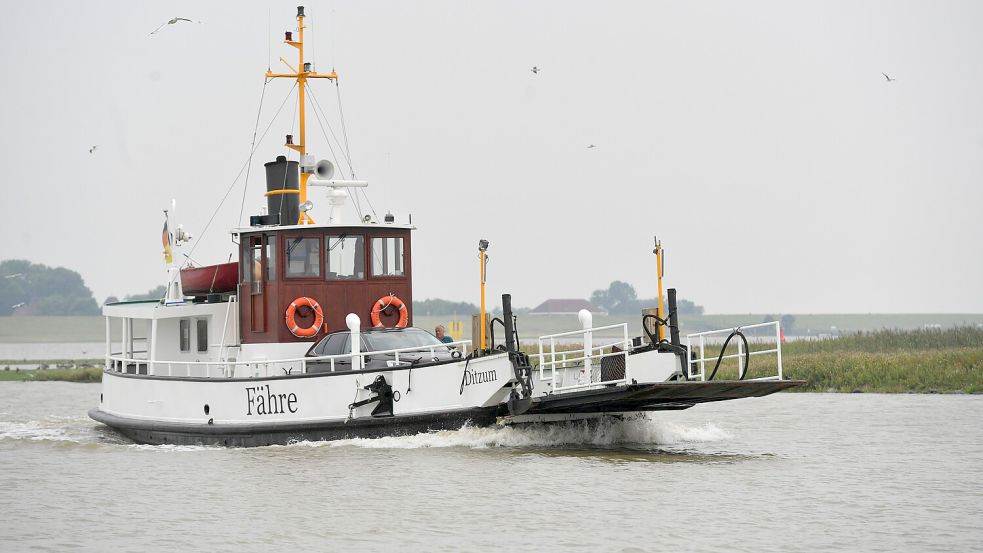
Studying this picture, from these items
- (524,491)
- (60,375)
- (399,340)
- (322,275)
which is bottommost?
(524,491)

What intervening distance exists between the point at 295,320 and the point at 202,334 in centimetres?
316

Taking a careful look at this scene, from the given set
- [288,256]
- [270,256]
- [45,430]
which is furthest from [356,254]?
[45,430]

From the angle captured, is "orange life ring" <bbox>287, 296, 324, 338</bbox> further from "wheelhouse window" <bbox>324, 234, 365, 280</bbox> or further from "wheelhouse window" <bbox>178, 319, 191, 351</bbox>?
"wheelhouse window" <bbox>178, 319, 191, 351</bbox>

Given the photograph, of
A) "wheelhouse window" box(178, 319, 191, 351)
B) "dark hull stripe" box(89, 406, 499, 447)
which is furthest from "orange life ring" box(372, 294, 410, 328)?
"wheelhouse window" box(178, 319, 191, 351)

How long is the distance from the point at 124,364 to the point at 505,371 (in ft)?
31.0

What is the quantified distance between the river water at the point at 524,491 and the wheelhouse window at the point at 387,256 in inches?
156

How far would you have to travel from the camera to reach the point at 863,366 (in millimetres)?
33938

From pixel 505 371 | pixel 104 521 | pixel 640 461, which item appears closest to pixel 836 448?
pixel 640 461

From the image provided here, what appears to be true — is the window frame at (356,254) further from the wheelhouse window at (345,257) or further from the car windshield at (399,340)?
the car windshield at (399,340)

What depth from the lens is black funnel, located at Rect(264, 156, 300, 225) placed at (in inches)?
949

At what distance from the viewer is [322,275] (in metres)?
22.5

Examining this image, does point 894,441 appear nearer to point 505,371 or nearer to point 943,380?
point 505,371

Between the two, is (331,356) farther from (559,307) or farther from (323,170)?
(559,307)

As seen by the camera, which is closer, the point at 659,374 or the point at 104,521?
the point at 104,521
